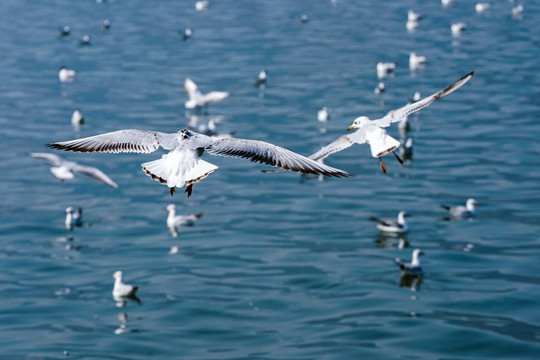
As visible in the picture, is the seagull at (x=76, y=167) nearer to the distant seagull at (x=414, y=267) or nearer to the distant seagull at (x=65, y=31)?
the distant seagull at (x=414, y=267)

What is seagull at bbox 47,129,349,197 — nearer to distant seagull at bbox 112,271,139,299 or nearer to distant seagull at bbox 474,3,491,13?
distant seagull at bbox 112,271,139,299

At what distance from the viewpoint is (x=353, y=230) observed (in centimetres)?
3038

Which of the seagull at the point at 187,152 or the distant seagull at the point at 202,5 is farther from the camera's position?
the distant seagull at the point at 202,5

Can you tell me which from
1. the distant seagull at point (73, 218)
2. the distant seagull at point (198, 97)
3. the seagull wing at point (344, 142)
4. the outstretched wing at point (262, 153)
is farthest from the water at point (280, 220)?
the outstretched wing at point (262, 153)

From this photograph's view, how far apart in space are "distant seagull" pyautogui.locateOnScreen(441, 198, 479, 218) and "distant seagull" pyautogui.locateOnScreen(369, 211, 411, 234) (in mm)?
2022

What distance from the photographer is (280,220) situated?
31641 millimetres

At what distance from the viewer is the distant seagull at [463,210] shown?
31.2 metres

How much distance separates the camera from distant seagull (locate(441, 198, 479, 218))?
31.2 meters

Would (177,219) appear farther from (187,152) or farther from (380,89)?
(380,89)

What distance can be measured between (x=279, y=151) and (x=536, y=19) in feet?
209

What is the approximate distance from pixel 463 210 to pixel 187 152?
20.9 meters

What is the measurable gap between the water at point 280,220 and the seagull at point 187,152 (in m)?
11.2

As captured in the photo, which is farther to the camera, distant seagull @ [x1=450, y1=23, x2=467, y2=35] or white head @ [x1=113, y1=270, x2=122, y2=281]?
distant seagull @ [x1=450, y1=23, x2=467, y2=35]

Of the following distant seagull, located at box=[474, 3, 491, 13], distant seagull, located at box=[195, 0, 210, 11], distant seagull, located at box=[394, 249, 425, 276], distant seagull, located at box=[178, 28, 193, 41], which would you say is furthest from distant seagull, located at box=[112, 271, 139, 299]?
distant seagull, located at box=[474, 3, 491, 13]
